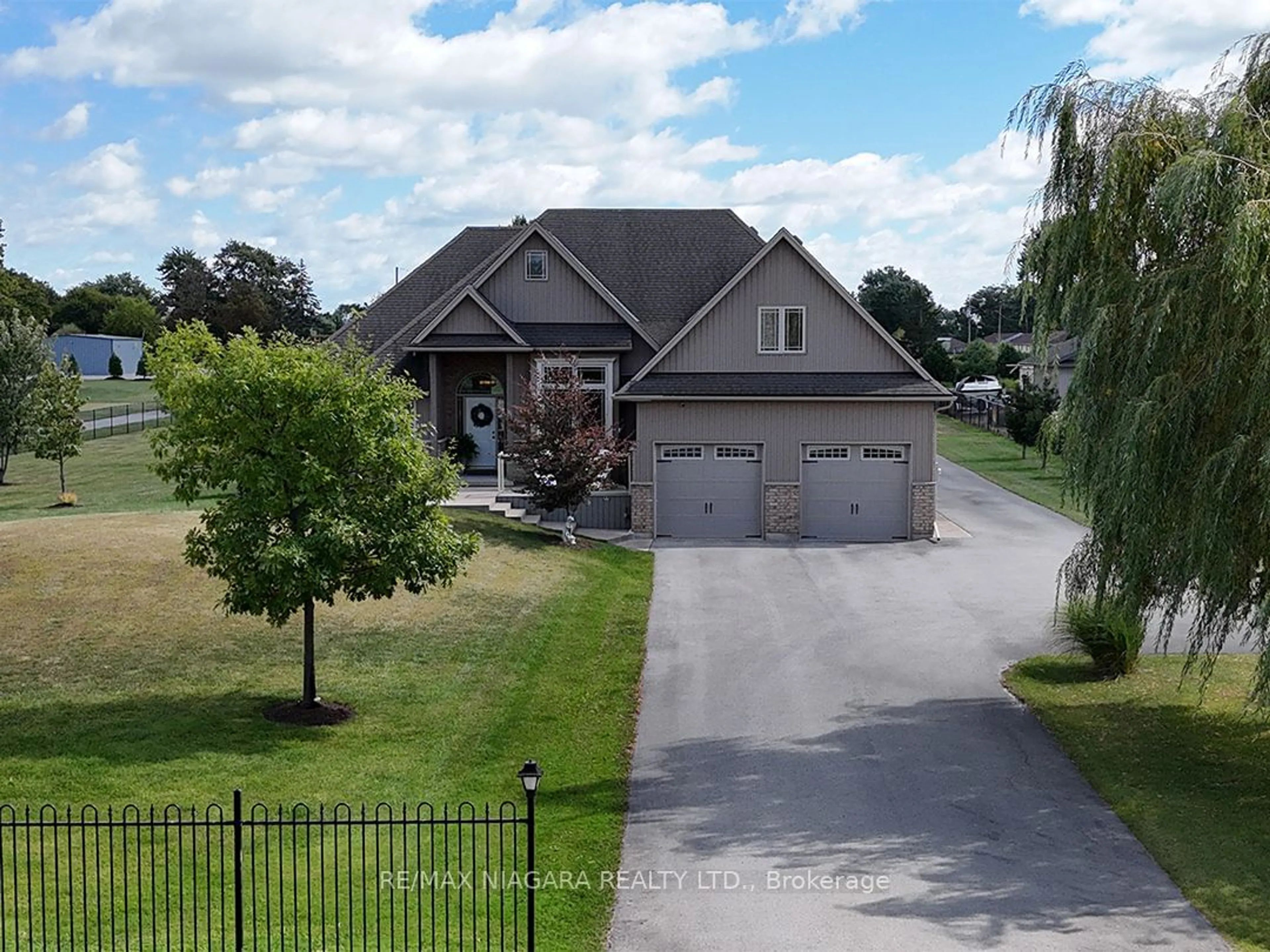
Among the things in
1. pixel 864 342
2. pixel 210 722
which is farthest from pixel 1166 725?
pixel 864 342

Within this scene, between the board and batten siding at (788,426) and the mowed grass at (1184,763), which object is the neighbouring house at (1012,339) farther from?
the mowed grass at (1184,763)

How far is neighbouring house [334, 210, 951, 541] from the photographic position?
30156 millimetres

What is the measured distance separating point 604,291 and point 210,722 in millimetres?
19751

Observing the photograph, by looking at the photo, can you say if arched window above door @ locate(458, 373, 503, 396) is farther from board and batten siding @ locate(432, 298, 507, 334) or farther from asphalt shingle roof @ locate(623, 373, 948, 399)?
asphalt shingle roof @ locate(623, 373, 948, 399)

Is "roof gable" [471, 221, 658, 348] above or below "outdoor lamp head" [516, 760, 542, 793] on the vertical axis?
above

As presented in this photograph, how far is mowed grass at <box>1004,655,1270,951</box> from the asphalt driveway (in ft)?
0.93

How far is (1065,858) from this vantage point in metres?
11.4

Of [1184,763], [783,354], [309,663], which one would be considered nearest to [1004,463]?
[783,354]

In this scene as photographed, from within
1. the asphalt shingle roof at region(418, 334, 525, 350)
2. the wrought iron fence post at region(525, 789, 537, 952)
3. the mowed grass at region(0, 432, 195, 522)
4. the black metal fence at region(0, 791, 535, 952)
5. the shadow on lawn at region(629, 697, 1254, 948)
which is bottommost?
the shadow on lawn at region(629, 697, 1254, 948)

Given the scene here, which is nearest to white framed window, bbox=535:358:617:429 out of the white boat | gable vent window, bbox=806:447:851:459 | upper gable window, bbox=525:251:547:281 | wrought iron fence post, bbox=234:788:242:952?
upper gable window, bbox=525:251:547:281

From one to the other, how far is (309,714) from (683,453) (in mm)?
16619

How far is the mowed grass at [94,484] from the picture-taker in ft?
94.3

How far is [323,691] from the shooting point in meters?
16.2

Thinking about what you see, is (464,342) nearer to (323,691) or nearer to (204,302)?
(323,691)
